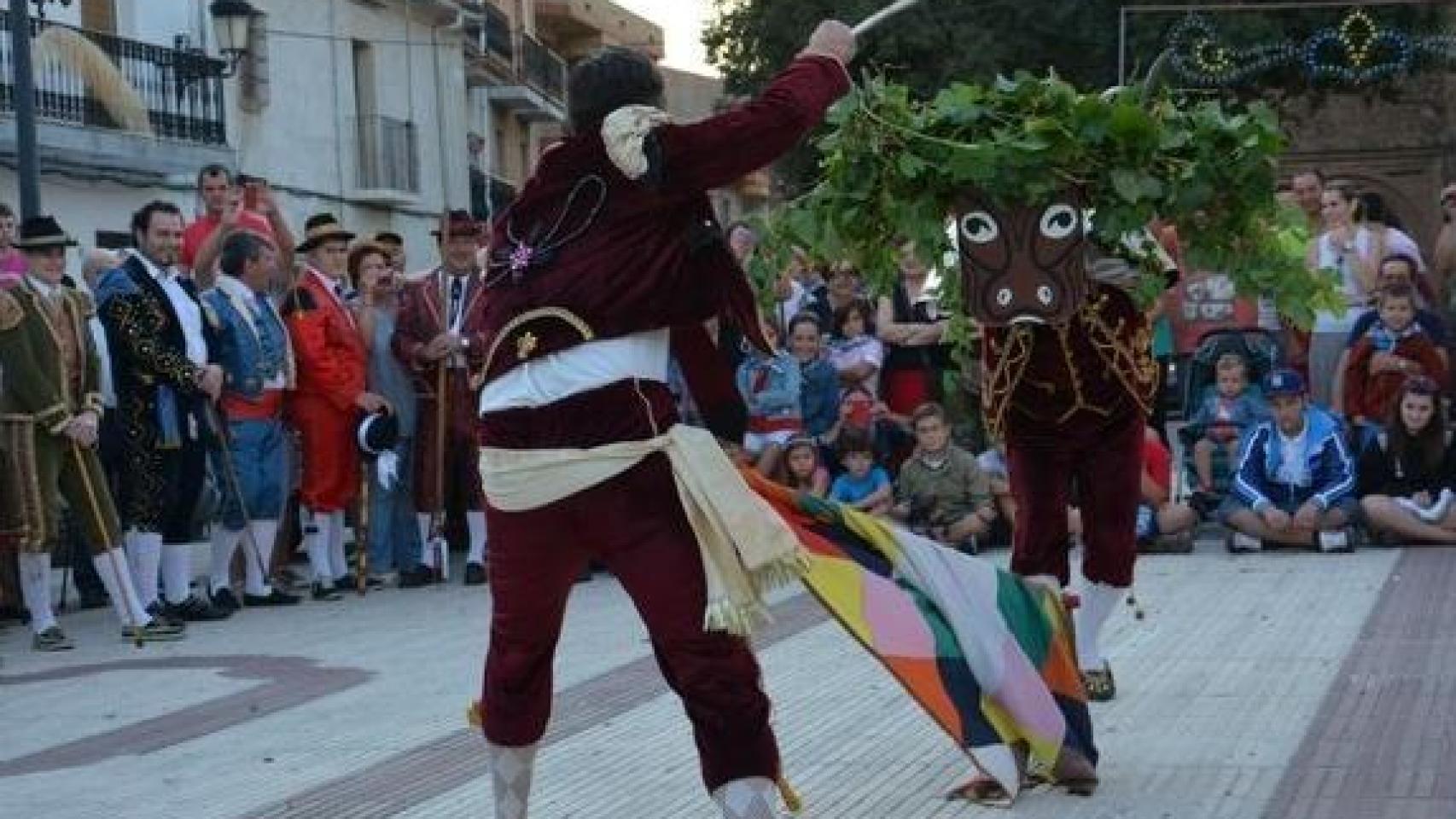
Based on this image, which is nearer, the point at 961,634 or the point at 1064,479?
the point at 961,634

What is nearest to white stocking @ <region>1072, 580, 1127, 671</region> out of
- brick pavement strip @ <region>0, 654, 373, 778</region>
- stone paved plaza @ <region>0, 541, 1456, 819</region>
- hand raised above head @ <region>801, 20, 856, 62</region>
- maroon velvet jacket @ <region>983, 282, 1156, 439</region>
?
stone paved plaza @ <region>0, 541, 1456, 819</region>

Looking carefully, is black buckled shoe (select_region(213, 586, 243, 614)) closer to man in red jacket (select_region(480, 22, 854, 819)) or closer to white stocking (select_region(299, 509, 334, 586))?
white stocking (select_region(299, 509, 334, 586))

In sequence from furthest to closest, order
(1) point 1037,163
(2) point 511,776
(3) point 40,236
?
(3) point 40,236, (1) point 1037,163, (2) point 511,776

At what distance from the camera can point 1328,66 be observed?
19.3 metres

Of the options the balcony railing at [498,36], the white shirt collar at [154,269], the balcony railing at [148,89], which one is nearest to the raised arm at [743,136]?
the white shirt collar at [154,269]

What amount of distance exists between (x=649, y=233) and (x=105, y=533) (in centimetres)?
661

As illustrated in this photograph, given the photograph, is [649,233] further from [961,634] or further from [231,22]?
[231,22]

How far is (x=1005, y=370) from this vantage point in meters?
7.29

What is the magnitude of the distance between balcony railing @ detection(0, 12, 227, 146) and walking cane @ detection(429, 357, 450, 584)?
13366 mm

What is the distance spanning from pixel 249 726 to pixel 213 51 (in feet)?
78.4

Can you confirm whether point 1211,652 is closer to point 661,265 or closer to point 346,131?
point 661,265

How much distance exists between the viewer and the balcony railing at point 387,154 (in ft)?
121

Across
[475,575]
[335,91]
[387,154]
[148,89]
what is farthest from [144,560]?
[387,154]

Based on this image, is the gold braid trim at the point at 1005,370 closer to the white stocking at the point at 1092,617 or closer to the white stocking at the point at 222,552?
the white stocking at the point at 1092,617
